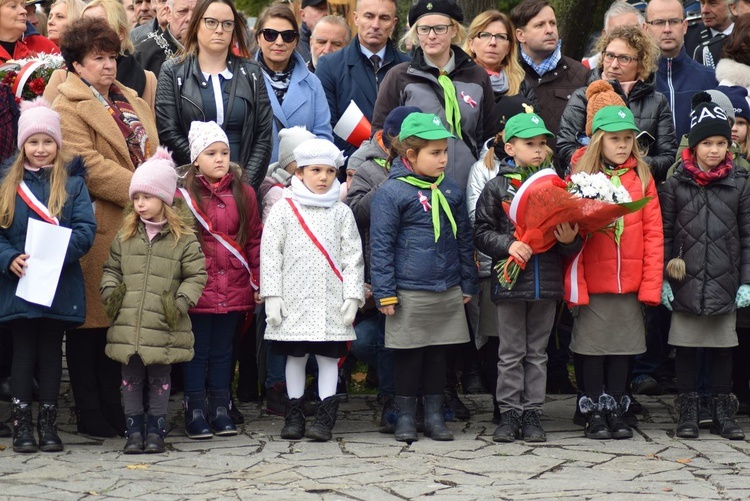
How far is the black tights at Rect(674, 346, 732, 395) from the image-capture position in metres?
7.77

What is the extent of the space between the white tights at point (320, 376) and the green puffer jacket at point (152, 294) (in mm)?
694

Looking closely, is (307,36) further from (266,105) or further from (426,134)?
(426,134)

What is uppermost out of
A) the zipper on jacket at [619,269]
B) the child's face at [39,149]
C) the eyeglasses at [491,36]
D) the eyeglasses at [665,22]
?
the eyeglasses at [665,22]

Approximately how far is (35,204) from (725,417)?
14.3 feet

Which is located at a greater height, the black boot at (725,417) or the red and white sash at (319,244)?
the red and white sash at (319,244)

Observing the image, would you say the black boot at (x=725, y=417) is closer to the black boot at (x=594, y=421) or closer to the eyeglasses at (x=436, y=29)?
the black boot at (x=594, y=421)

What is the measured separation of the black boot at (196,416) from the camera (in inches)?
297

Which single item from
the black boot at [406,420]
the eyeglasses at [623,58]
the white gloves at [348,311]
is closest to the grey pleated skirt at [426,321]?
the white gloves at [348,311]

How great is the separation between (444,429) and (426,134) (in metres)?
1.79

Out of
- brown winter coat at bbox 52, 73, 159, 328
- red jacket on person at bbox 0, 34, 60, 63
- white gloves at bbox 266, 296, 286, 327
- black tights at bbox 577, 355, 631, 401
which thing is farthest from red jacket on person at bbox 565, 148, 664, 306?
red jacket on person at bbox 0, 34, 60, 63

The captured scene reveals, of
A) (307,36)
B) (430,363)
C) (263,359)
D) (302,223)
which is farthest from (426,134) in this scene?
(307,36)

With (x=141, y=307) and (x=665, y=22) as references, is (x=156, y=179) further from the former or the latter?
(x=665, y=22)

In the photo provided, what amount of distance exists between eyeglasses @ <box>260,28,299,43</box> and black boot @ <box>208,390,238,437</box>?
2.57 m

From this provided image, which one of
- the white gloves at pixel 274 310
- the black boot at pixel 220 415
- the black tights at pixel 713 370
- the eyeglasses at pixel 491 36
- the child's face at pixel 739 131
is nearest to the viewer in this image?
the white gloves at pixel 274 310
